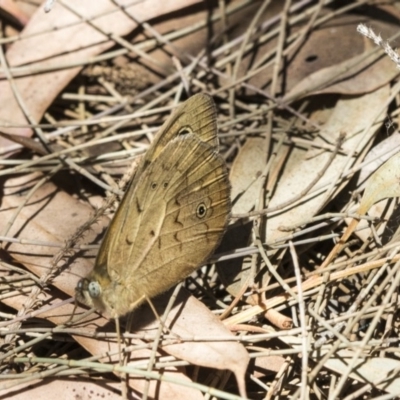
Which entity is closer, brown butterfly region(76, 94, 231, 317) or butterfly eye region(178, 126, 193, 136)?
brown butterfly region(76, 94, 231, 317)

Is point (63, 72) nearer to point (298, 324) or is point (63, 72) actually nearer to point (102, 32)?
point (102, 32)

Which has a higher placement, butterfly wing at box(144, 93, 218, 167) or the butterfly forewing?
butterfly wing at box(144, 93, 218, 167)

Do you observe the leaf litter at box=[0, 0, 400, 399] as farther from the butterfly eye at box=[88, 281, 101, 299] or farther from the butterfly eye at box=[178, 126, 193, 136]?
the butterfly eye at box=[178, 126, 193, 136]

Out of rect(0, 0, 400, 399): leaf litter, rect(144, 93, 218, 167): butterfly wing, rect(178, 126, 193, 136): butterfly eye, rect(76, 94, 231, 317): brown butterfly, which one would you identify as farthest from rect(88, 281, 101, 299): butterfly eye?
rect(178, 126, 193, 136): butterfly eye

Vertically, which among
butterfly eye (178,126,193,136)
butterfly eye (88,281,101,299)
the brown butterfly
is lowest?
butterfly eye (88,281,101,299)

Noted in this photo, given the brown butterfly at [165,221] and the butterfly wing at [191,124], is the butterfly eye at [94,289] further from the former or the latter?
the butterfly wing at [191,124]

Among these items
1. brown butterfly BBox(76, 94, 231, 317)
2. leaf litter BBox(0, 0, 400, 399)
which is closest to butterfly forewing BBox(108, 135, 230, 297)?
brown butterfly BBox(76, 94, 231, 317)

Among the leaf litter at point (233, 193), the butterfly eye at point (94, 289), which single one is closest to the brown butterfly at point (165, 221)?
the butterfly eye at point (94, 289)

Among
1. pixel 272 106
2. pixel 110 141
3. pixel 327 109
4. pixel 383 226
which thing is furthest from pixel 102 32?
pixel 383 226
